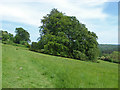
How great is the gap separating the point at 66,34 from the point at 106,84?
60.7ft

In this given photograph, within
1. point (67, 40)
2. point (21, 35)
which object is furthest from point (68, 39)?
point (21, 35)

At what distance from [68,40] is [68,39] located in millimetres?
709

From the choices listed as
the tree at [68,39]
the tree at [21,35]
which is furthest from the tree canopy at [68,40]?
the tree at [21,35]

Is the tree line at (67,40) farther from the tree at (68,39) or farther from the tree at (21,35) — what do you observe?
the tree at (21,35)

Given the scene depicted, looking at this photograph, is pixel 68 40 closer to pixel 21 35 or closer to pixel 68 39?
pixel 68 39

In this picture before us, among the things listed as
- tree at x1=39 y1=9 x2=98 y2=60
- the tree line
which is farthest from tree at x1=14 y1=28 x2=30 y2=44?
tree at x1=39 y1=9 x2=98 y2=60

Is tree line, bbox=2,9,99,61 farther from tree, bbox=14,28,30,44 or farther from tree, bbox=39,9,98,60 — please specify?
tree, bbox=14,28,30,44

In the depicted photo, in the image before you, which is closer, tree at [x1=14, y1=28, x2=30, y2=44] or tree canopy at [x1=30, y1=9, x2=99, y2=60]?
tree canopy at [x1=30, y1=9, x2=99, y2=60]

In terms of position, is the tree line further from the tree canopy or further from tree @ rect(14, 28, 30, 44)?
tree @ rect(14, 28, 30, 44)

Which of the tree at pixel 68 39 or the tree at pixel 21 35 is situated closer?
the tree at pixel 68 39

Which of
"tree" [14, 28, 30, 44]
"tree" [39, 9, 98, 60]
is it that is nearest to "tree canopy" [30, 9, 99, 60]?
"tree" [39, 9, 98, 60]

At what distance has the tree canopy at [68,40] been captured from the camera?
22.5 metres

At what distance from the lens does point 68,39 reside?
22.8 metres

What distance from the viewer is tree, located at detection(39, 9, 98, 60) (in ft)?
74.0
